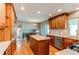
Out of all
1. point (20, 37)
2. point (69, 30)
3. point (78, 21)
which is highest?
point (78, 21)

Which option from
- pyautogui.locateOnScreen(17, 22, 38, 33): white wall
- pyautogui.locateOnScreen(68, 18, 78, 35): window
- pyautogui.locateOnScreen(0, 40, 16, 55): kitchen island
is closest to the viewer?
pyautogui.locateOnScreen(0, 40, 16, 55): kitchen island

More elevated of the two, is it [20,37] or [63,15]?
[63,15]

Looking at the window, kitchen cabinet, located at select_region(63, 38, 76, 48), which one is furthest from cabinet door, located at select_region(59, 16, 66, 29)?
kitchen cabinet, located at select_region(63, 38, 76, 48)

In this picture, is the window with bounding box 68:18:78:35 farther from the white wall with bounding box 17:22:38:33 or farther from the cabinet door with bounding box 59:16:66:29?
the white wall with bounding box 17:22:38:33

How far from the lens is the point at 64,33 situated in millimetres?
5891

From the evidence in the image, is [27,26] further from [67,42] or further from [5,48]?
[5,48]

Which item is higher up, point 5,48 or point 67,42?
point 5,48

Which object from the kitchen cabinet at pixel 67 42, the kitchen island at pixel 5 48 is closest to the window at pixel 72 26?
the kitchen cabinet at pixel 67 42

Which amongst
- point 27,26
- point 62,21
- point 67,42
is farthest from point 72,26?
point 27,26

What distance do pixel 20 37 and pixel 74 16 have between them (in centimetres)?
573

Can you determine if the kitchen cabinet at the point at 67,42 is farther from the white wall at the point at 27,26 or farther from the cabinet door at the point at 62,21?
the white wall at the point at 27,26

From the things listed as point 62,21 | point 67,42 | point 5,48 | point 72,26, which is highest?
point 62,21

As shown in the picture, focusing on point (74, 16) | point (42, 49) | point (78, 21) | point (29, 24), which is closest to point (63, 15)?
point (74, 16)
